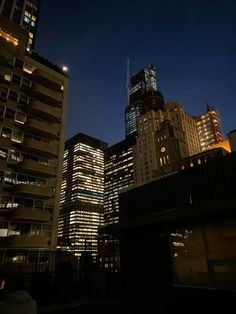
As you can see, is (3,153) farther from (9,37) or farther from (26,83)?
(9,37)

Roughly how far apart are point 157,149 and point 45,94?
286ft

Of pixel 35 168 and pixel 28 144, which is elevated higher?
pixel 28 144

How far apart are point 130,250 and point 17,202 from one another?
16977 mm

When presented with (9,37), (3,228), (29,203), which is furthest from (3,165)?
(9,37)

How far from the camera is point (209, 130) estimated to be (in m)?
130

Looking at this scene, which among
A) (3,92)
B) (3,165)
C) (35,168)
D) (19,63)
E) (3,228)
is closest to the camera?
(3,228)

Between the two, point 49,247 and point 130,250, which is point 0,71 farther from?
point 130,250

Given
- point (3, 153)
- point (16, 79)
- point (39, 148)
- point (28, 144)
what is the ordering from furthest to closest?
1. point (16, 79)
2. point (39, 148)
3. point (28, 144)
4. point (3, 153)

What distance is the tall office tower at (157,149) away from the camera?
107m

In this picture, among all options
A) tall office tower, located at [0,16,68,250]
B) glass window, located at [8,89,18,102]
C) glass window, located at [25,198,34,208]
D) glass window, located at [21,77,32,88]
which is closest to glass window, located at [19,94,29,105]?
tall office tower, located at [0,16,68,250]

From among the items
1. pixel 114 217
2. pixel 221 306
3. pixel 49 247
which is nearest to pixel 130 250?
pixel 221 306

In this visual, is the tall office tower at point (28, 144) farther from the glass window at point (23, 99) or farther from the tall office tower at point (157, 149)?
the tall office tower at point (157, 149)

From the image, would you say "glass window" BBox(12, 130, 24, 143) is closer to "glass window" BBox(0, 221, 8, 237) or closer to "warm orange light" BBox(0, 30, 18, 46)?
"glass window" BBox(0, 221, 8, 237)

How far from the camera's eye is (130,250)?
11906 millimetres
